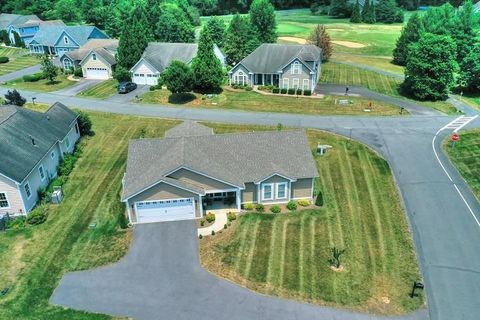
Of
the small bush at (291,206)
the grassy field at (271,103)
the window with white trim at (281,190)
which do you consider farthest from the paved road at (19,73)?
the small bush at (291,206)

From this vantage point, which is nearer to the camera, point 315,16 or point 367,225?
point 367,225

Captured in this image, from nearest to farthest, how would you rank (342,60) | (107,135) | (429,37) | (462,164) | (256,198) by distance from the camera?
1. (256,198)
2. (462,164)
3. (107,135)
4. (429,37)
5. (342,60)

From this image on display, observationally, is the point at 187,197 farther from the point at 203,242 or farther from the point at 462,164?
the point at 462,164

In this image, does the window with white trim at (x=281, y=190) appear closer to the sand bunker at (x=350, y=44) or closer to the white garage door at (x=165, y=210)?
the white garage door at (x=165, y=210)

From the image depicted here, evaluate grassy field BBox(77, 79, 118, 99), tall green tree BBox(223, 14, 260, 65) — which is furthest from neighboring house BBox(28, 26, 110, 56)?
tall green tree BBox(223, 14, 260, 65)

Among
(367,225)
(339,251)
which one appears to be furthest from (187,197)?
(367,225)

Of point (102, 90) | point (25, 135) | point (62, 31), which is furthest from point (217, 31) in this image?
point (25, 135)

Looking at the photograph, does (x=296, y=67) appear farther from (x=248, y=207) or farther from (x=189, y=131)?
(x=248, y=207)
